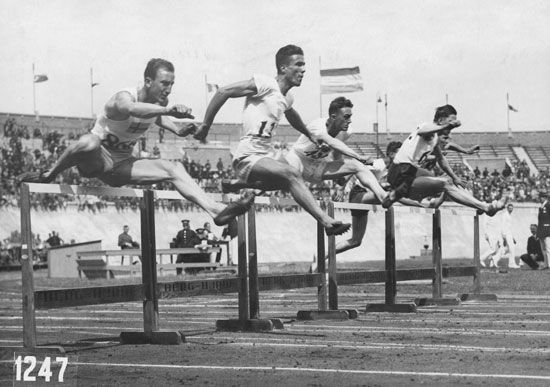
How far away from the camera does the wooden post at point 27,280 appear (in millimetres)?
9883

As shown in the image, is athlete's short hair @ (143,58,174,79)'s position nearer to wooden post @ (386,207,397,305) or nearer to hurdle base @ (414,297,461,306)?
wooden post @ (386,207,397,305)

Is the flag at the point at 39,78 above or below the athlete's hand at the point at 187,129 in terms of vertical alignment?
above

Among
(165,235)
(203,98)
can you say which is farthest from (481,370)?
(203,98)

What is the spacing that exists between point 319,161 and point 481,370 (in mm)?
5664

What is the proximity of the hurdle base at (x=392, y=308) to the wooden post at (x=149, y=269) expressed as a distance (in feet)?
16.9

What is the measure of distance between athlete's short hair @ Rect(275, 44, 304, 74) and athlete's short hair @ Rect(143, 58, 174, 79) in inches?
63.8

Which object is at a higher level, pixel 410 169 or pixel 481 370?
pixel 410 169

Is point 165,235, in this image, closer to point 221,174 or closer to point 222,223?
point 221,174

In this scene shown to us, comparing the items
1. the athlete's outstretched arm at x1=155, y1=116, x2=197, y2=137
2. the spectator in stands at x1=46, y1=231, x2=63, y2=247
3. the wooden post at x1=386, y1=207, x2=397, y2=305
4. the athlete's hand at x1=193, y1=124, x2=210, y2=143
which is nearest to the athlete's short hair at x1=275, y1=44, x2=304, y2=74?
A: the athlete's outstretched arm at x1=155, y1=116, x2=197, y2=137

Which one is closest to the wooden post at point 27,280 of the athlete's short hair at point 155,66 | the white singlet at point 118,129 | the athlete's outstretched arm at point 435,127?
the white singlet at point 118,129

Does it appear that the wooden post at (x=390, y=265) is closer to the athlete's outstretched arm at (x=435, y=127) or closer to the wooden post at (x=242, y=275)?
the athlete's outstretched arm at (x=435, y=127)

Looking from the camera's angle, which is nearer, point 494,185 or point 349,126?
point 349,126

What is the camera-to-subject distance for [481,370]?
861cm

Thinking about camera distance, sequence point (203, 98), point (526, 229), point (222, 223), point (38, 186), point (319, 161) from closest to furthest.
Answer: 1. point (38, 186)
2. point (222, 223)
3. point (319, 161)
4. point (526, 229)
5. point (203, 98)
